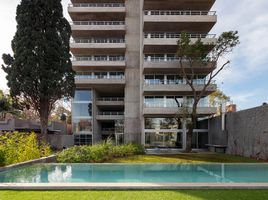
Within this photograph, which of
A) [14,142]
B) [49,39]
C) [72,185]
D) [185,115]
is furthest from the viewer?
[185,115]

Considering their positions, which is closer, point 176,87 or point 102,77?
point 176,87

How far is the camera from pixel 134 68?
3628 centimetres

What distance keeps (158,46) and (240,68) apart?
30.8 ft

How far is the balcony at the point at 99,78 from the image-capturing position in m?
34.4

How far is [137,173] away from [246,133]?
13567 millimetres

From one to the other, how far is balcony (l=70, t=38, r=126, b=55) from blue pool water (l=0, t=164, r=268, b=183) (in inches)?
855

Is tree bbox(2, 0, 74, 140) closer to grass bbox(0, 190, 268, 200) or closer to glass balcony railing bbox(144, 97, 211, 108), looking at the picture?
glass balcony railing bbox(144, 97, 211, 108)

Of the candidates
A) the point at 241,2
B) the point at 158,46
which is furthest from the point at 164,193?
the point at 158,46

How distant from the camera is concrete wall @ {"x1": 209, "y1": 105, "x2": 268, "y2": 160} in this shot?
20578mm

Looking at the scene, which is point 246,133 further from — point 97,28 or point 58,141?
point 97,28

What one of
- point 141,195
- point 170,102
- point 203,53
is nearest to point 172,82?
point 170,102

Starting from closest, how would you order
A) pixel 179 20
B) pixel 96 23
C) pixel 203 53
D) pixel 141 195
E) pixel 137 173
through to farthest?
pixel 141 195, pixel 137 173, pixel 203 53, pixel 179 20, pixel 96 23

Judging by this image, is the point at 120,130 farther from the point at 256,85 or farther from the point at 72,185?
the point at 72,185

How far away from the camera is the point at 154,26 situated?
32062 millimetres
